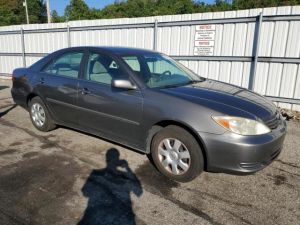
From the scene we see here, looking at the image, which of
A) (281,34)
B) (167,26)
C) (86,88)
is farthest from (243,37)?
(86,88)

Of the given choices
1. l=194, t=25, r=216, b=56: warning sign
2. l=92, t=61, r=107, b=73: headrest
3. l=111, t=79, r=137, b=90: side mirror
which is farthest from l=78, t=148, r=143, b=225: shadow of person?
l=194, t=25, r=216, b=56: warning sign

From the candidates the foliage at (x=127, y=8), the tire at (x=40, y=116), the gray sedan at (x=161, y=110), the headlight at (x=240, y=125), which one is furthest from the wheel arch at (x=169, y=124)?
the foliage at (x=127, y=8)

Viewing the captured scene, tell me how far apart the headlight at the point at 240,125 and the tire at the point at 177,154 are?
40 centimetres

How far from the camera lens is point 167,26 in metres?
8.49

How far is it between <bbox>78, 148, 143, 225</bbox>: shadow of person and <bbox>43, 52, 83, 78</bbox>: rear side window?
154 centimetres

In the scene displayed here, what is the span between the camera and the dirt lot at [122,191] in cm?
276

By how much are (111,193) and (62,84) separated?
2.14 m

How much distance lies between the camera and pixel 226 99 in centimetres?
345

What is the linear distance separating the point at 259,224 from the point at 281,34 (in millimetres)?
5541

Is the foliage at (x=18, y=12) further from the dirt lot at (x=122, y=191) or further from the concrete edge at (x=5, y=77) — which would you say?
the dirt lot at (x=122, y=191)

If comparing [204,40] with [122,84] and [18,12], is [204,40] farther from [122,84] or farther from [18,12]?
[18,12]

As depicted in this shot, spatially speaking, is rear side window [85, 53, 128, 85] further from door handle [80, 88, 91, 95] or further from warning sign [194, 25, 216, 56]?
warning sign [194, 25, 216, 56]

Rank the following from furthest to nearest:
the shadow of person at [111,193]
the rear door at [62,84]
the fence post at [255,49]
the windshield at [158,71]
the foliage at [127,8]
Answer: the foliage at [127,8]
the fence post at [255,49]
the rear door at [62,84]
the windshield at [158,71]
the shadow of person at [111,193]

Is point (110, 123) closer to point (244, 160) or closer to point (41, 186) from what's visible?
point (41, 186)
